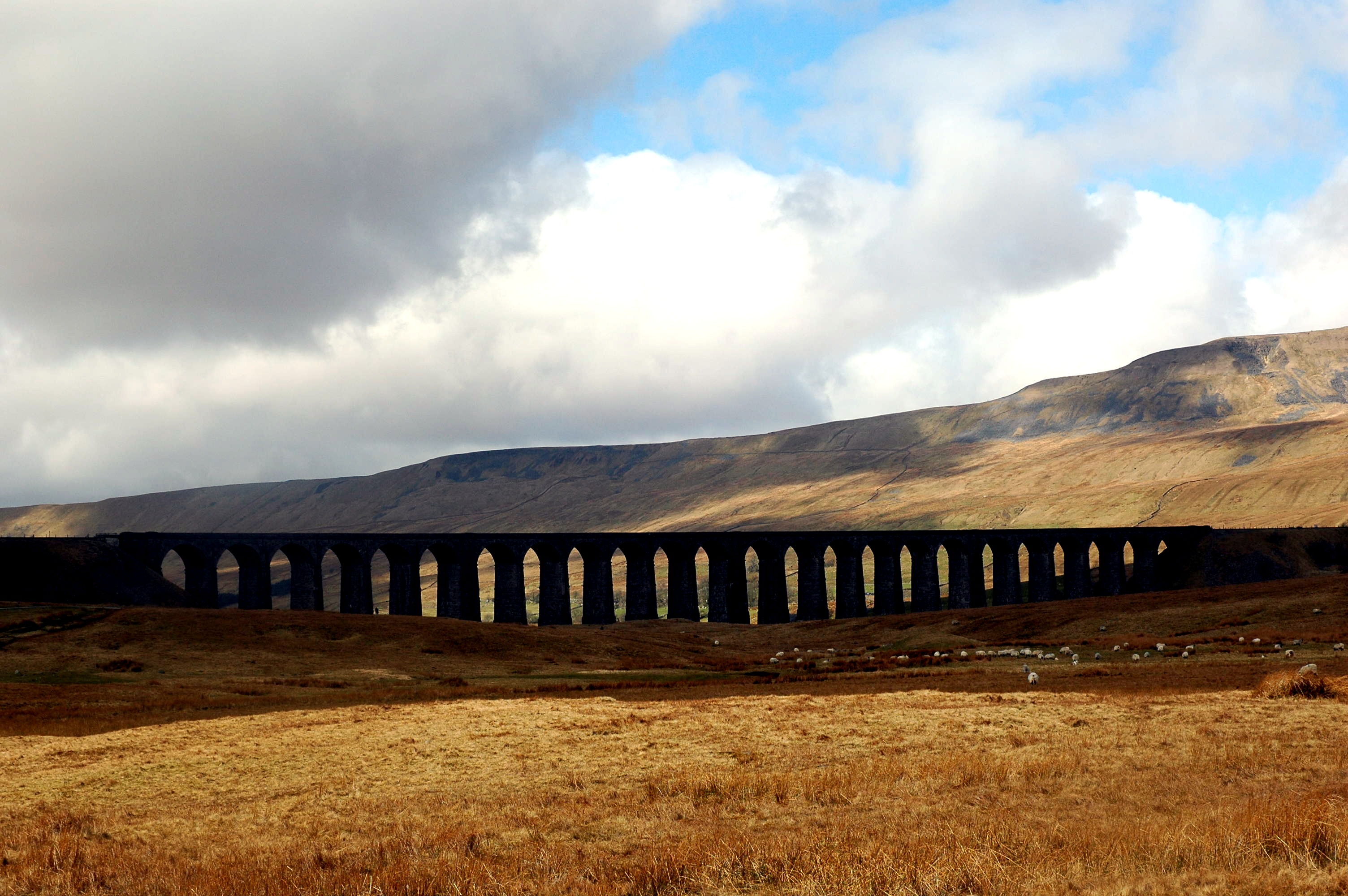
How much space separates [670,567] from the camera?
13300cm

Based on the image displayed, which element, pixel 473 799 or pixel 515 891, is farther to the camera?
pixel 473 799

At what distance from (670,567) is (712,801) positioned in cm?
11361

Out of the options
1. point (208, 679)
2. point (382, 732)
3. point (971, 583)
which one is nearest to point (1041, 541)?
point (971, 583)

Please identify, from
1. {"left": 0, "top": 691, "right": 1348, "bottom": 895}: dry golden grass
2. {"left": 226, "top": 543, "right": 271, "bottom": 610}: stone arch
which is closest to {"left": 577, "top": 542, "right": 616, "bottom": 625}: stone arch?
{"left": 226, "top": 543, "right": 271, "bottom": 610}: stone arch

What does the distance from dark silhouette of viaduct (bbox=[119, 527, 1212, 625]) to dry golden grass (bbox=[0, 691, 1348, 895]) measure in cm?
8860

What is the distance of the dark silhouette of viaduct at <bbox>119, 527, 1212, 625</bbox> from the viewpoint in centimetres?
11819

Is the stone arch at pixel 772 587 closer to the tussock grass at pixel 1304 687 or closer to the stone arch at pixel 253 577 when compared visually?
the stone arch at pixel 253 577

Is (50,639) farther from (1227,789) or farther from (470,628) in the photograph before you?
(1227,789)

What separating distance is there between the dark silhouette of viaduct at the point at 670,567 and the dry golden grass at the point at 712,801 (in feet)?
291

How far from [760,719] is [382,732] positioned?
10391 millimetres

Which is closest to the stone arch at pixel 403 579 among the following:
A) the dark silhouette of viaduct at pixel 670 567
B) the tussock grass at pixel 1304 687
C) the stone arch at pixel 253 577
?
the dark silhouette of viaduct at pixel 670 567

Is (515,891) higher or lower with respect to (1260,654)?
higher

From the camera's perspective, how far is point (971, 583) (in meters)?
137

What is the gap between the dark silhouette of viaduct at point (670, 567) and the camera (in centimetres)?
11819
